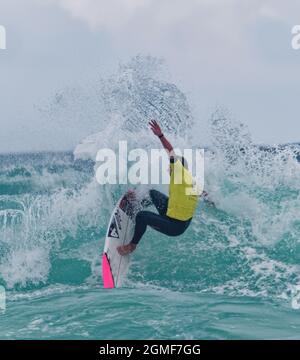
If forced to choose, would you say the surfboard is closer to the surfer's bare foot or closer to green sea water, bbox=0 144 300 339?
the surfer's bare foot

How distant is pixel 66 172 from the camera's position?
25062 millimetres

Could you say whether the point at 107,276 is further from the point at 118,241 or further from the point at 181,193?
the point at 181,193

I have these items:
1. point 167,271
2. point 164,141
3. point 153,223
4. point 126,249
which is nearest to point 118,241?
point 126,249

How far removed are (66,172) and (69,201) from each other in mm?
13582

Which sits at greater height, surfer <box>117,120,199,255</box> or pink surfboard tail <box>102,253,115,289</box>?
surfer <box>117,120,199,255</box>

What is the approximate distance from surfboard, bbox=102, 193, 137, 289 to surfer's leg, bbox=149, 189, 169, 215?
0.54 metres

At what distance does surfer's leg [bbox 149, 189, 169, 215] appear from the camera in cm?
975

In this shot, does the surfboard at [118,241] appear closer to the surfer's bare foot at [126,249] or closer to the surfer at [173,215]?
the surfer's bare foot at [126,249]

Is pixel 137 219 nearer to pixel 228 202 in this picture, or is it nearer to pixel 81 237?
pixel 81 237

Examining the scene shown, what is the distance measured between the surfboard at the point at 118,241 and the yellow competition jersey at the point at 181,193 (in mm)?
1018

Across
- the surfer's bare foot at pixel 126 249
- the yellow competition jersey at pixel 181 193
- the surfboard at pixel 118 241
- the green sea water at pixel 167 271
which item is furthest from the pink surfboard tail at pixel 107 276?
the yellow competition jersey at pixel 181 193

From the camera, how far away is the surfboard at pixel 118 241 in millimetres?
8766

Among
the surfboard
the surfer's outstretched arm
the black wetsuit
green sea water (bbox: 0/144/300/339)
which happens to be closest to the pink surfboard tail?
the surfboard

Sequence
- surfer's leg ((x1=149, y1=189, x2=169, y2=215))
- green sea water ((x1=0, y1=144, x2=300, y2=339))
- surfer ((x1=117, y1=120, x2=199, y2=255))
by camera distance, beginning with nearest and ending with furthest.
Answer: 1. green sea water ((x1=0, y1=144, x2=300, y2=339))
2. surfer ((x1=117, y1=120, x2=199, y2=255))
3. surfer's leg ((x1=149, y1=189, x2=169, y2=215))
